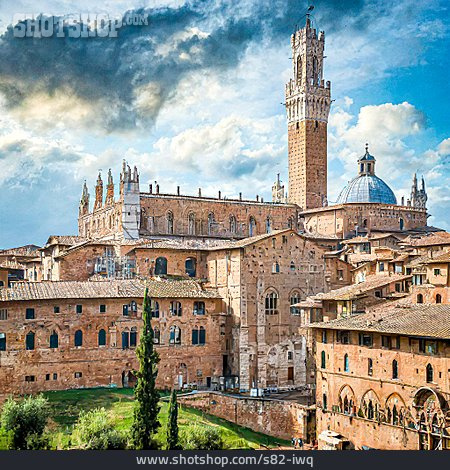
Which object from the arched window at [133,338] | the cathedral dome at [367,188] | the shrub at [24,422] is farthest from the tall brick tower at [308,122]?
the shrub at [24,422]

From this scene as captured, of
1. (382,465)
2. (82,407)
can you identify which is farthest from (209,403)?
(382,465)

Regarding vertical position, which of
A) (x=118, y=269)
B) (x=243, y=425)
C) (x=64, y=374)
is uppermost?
(x=118, y=269)

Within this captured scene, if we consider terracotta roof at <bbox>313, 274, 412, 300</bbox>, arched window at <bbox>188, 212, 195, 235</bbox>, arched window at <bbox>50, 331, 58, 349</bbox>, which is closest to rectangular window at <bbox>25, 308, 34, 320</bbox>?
arched window at <bbox>50, 331, 58, 349</bbox>

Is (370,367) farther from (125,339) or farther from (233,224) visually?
(233,224)

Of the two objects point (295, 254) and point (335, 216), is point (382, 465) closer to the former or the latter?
point (295, 254)

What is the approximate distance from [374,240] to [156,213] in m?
13.3

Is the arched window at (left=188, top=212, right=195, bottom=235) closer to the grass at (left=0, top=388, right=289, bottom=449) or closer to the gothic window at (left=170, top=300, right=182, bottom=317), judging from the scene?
the gothic window at (left=170, top=300, right=182, bottom=317)

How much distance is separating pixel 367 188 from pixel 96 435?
32525 mm

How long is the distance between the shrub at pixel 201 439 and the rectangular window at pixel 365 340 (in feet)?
22.4

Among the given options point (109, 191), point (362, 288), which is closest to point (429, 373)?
point (362, 288)

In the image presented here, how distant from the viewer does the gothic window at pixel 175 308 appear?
37469mm

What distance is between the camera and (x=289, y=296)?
40375 millimetres

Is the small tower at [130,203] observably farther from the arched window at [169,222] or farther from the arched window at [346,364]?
the arched window at [346,364]

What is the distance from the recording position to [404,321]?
29234 millimetres
